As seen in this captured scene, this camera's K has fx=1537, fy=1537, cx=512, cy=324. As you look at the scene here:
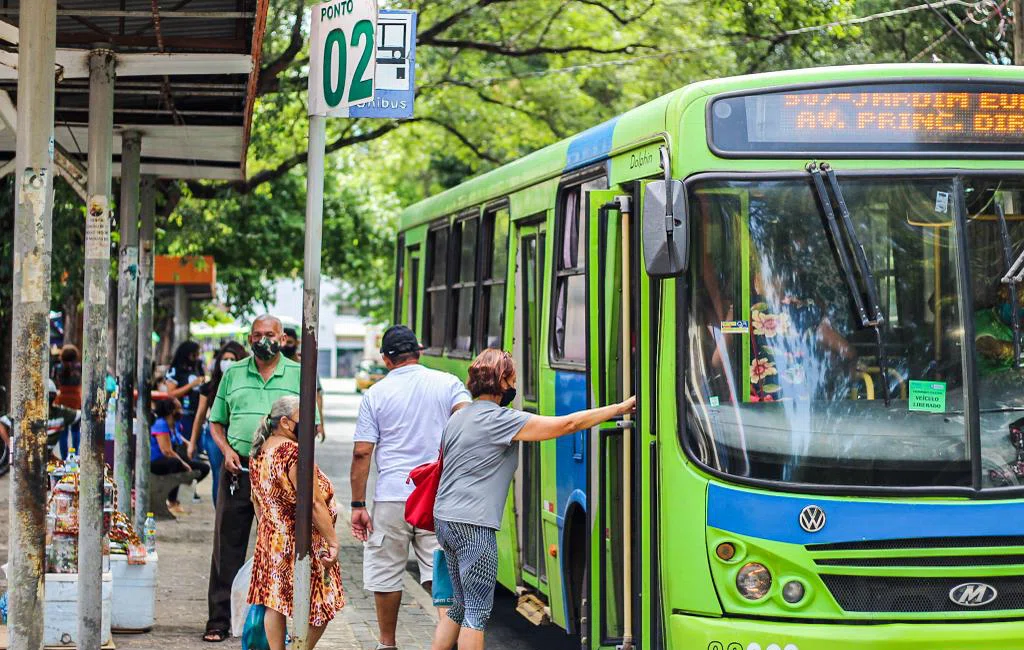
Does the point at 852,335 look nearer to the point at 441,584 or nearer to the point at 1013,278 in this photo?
the point at 1013,278

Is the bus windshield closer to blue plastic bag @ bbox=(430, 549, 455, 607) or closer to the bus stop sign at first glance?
blue plastic bag @ bbox=(430, 549, 455, 607)

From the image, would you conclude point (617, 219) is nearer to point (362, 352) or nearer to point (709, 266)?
point (709, 266)

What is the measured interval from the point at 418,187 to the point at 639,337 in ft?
112

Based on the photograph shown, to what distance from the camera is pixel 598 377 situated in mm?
7219

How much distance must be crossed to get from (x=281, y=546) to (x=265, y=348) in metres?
1.77

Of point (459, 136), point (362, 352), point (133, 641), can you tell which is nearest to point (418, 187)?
point (459, 136)

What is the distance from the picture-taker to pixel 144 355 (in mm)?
12562

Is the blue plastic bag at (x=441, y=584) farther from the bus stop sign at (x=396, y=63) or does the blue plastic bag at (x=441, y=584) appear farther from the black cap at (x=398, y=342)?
the bus stop sign at (x=396, y=63)

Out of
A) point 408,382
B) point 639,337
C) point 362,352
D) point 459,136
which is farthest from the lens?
point 362,352

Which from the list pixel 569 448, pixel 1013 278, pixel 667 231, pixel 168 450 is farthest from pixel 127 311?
pixel 1013 278

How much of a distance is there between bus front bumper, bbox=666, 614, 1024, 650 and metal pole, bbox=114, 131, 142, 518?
568 cm

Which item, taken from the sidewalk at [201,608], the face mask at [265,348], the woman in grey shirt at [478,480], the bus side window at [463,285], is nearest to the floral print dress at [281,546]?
the woman in grey shirt at [478,480]

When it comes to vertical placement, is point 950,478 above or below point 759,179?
below

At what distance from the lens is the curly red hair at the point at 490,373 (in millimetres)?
7078
